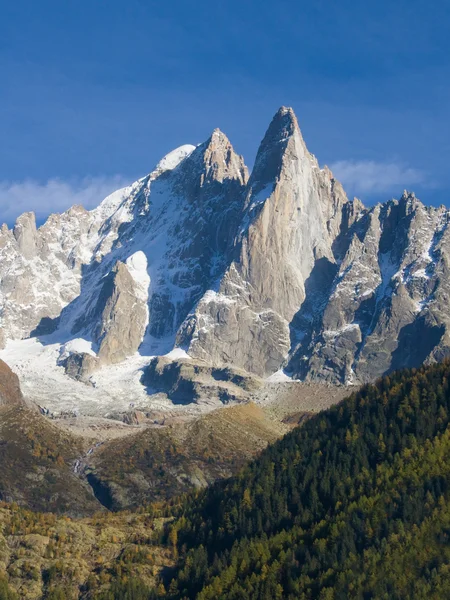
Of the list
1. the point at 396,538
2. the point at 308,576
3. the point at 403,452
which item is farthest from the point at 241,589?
the point at 403,452

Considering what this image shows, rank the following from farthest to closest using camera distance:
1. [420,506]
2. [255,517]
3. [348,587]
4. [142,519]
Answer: [142,519], [255,517], [420,506], [348,587]

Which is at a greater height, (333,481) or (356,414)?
(356,414)

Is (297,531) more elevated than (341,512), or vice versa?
A: (341,512)

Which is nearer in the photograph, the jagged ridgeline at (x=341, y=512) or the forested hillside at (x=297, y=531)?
the jagged ridgeline at (x=341, y=512)

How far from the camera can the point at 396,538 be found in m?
140

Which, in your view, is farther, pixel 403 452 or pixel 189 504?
pixel 189 504

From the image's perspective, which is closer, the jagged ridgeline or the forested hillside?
the jagged ridgeline

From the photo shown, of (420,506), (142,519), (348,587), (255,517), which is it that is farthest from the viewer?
(142,519)

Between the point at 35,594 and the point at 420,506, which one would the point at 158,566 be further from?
the point at 420,506

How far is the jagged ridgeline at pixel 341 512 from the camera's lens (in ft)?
447

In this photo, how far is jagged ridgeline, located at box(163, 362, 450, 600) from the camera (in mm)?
136125

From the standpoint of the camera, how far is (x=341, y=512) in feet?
489

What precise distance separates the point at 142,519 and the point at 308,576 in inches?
1594

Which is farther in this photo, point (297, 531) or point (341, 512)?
point (297, 531)
